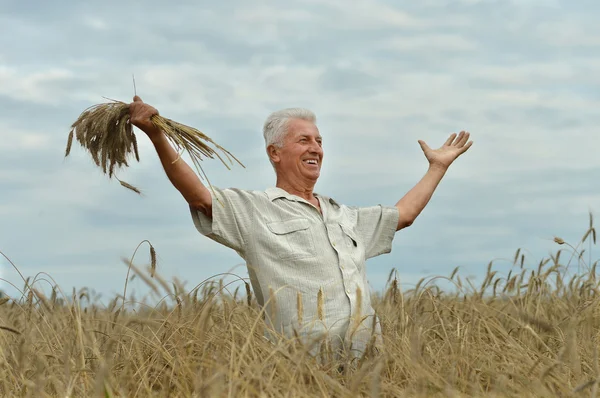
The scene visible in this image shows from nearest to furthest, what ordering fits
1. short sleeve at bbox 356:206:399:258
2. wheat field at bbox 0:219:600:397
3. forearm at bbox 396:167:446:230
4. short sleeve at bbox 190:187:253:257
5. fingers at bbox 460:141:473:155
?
wheat field at bbox 0:219:600:397, short sleeve at bbox 190:187:253:257, short sleeve at bbox 356:206:399:258, forearm at bbox 396:167:446:230, fingers at bbox 460:141:473:155

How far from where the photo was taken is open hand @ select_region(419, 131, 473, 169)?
16.5 ft

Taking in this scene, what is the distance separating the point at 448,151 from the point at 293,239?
1.43 metres

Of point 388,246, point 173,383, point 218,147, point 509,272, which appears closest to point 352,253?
point 388,246

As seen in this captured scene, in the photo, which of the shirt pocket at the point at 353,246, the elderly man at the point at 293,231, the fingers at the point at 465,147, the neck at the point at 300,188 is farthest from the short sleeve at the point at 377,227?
the fingers at the point at 465,147

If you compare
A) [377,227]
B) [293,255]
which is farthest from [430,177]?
[293,255]

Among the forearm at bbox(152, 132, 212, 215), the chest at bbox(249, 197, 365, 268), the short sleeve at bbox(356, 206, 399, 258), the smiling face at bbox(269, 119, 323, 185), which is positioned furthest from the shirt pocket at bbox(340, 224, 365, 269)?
the forearm at bbox(152, 132, 212, 215)

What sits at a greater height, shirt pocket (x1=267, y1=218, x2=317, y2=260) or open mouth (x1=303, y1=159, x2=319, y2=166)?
open mouth (x1=303, y1=159, x2=319, y2=166)

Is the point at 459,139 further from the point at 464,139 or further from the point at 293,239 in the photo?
the point at 293,239

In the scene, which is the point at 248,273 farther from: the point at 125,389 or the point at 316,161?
the point at 125,389

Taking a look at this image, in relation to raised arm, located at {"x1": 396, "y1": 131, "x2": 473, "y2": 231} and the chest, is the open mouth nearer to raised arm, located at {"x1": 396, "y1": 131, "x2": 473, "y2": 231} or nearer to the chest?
the chest

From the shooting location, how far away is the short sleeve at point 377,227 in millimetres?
4629

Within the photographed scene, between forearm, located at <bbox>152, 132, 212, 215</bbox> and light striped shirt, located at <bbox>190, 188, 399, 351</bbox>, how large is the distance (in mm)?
100

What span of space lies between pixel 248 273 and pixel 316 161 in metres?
0.72

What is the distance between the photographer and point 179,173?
396cm
